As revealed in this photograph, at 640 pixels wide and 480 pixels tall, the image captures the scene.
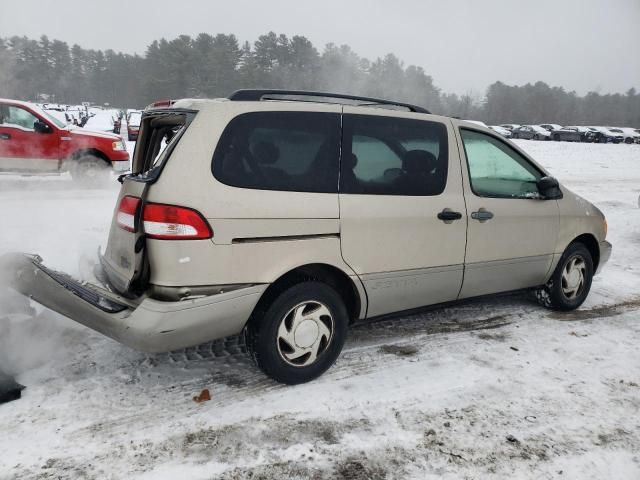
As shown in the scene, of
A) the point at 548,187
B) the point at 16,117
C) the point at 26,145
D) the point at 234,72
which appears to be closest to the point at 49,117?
the point at 16,117

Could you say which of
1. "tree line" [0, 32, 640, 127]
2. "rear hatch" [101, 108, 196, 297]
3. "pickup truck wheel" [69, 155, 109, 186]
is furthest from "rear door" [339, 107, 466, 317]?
"tree line" [0, 32, 640, 127]

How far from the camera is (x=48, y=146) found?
10750 millimetres

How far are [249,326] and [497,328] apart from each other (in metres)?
2.30

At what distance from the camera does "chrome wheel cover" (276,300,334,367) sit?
3.10 m

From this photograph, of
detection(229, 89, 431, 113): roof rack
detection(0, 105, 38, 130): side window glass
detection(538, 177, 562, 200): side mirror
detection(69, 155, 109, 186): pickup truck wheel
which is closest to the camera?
detection(229, 89, 431, 113): roof rack

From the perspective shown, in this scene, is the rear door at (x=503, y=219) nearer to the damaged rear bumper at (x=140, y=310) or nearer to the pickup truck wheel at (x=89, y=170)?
the damaged rear bumper at (x=140, y=310)

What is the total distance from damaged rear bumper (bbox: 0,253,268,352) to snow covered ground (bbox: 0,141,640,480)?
45cm

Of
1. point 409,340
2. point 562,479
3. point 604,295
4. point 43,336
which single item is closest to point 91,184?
point 43,336

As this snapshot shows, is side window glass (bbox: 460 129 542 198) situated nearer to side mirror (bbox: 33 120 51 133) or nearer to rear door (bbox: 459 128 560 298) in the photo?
rear door (bbox: 459 128 560 298)

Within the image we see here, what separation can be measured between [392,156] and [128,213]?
1.77 meters

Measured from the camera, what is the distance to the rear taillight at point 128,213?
117 inches

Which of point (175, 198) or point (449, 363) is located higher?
point (175, 198)

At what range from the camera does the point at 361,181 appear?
10.8 feet

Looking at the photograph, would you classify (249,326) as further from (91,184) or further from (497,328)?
(91,184)
